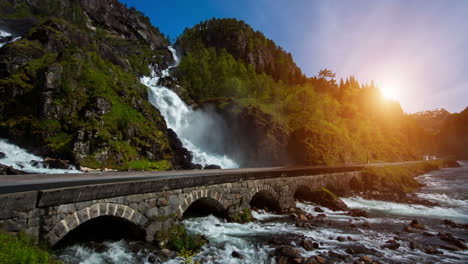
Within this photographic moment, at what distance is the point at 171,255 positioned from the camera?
31.3 ft

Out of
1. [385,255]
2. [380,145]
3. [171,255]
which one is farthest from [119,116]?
[380,145]

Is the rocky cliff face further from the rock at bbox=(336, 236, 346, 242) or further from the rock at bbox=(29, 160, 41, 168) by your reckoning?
the rock at bbox=(336, 236, 346, 242)

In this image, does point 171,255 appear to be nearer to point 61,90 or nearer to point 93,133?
point 93,133

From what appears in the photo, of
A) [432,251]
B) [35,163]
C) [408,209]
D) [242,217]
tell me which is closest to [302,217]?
[242,217]

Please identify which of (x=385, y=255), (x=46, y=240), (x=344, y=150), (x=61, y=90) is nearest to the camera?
(x=46, y=240)

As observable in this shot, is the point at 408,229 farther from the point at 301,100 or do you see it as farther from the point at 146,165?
the point at 301,100

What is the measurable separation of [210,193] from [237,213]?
2744mm

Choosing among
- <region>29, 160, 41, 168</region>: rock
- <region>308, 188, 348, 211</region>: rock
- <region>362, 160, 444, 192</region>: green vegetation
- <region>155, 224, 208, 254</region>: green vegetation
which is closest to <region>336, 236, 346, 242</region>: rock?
<region>155, 224, 208, 254</region>: green vegetation

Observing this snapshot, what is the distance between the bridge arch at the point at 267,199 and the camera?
17.6 m

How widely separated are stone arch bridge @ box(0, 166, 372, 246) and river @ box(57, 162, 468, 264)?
105 centimetres

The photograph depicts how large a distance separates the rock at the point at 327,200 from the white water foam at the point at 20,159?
69.6ft

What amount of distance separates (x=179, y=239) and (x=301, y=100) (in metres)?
50.1

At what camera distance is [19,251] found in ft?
18.1

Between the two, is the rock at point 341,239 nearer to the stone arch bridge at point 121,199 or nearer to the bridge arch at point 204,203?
the stone arch bridge at point 121,199
